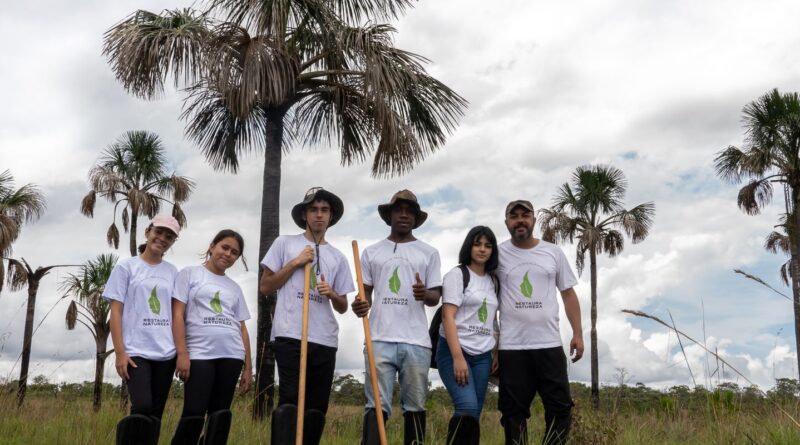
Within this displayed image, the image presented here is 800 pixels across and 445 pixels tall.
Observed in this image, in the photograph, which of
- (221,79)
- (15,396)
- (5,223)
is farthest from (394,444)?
(5,223)

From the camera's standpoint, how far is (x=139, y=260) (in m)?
4.84

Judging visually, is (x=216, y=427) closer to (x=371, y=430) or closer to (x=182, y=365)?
(x=182, y=365)

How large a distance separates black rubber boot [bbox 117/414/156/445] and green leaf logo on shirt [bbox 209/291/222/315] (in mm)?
736

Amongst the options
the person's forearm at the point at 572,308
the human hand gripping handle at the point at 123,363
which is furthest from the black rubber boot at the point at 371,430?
the person's forearm at the point at 572,308

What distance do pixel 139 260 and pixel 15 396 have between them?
14.3ft

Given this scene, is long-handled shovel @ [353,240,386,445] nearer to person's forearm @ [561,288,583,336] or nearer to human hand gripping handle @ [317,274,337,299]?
human hand gripping handle @ [317,274,337,299]

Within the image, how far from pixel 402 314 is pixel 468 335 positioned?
44 cm

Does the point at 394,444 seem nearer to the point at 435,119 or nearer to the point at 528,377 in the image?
the point at 528,377

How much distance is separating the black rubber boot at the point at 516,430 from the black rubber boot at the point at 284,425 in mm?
1436

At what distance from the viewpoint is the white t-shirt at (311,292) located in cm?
458

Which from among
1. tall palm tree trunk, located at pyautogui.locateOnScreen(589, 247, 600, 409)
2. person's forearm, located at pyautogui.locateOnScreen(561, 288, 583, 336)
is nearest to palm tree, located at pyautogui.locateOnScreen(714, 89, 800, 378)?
tall palm tree trunk, located at pyautogui.locateOnScreen(589, 247, 600, 409)

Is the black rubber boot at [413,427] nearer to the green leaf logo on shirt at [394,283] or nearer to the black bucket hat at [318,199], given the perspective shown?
the green leaf logo on shirt at [394,283]

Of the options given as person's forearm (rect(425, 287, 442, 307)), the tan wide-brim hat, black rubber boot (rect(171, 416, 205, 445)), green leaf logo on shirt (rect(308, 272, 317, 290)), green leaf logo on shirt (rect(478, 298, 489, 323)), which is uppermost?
the tan wide-brim hat

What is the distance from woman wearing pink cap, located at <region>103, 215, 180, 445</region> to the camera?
4.47 metres
